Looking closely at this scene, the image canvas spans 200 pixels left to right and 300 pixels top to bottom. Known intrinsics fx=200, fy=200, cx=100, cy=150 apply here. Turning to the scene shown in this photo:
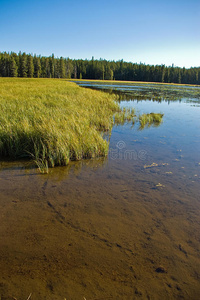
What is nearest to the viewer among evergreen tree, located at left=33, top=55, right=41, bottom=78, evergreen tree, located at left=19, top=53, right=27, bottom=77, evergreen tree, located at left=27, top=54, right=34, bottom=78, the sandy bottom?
the sandy bottom

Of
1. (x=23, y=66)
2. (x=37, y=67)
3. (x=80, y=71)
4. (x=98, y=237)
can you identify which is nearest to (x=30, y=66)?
(x=23, y=66)

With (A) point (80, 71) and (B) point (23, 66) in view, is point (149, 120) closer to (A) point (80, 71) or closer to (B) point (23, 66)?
(B) point (23, 66)

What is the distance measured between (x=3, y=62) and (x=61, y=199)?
108m

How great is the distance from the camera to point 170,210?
4.59 meters

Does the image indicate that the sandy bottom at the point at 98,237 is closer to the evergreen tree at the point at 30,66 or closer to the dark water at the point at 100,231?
the dark water at the point at 100,231

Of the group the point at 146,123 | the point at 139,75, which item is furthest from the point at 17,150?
the point at 139,75

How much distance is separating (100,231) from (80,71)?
441 ft

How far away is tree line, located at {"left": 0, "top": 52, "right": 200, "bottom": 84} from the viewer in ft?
309

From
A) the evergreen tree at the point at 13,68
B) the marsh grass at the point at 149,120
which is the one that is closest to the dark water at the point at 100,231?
the marsh grass at the point at 149,120

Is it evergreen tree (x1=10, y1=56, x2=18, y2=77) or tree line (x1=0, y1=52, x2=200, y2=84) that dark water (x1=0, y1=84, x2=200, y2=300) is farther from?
tree line (x1=0, y1=52, x2=200, y2=84)

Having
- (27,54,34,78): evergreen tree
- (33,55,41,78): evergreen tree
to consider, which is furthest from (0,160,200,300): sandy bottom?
(33,55,41,78): evergreen tree

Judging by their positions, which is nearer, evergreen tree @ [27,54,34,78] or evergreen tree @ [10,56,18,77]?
evergreen tree @ [10,56,18,77]

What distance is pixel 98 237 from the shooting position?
3.66 metres

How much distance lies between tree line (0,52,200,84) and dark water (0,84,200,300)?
9837 cm
